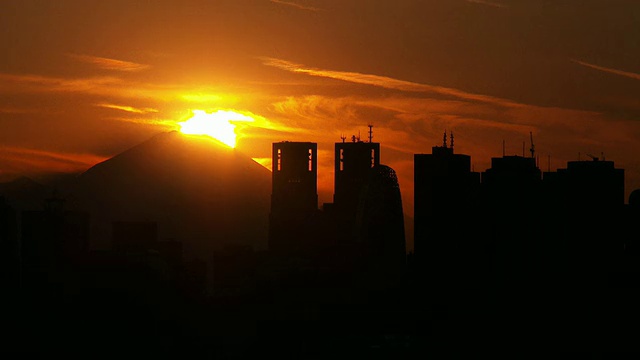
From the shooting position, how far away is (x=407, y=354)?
192125 millimetres

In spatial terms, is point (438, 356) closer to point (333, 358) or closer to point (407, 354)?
point (407, 354)

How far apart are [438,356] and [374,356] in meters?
17.4

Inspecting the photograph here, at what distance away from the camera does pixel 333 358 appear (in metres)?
184

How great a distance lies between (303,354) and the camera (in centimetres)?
19938

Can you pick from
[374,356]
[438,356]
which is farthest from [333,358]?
[438,356]

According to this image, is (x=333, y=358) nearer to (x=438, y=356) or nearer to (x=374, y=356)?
(x=374, y=356)

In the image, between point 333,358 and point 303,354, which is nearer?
point 333,358

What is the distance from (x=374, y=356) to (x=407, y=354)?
326 inches

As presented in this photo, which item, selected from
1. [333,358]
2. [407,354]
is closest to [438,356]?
[407,354]

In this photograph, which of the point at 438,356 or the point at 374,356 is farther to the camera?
the point at 438,356

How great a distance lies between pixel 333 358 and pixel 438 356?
22408 mm

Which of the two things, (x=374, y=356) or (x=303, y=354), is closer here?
(x=374, y=356)

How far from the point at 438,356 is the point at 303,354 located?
19.8 metres
